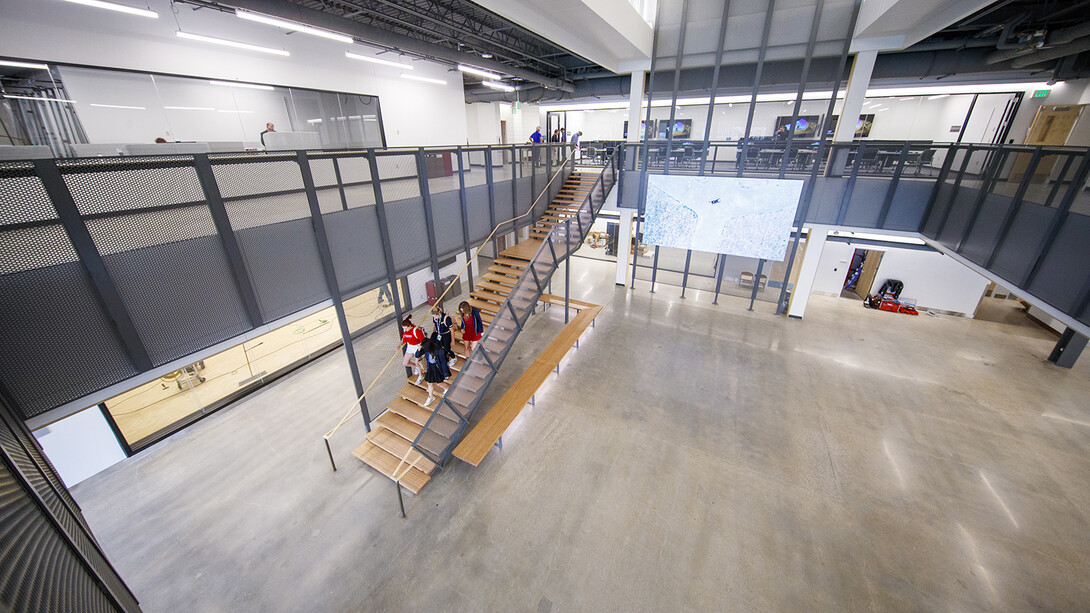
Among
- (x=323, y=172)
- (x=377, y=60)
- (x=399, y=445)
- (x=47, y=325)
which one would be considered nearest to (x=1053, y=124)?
(x=323, y=172)

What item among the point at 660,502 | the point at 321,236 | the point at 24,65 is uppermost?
the point at 24,65

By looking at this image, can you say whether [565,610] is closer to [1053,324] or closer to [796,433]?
[796,433]

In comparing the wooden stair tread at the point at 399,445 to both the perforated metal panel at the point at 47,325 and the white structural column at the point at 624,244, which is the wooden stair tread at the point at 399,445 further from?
the white structural column at the point at 624,244

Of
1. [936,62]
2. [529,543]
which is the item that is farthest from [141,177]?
[936,62]

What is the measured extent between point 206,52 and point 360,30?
10.8ft

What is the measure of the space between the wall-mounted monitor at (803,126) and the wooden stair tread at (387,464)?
1315 cm

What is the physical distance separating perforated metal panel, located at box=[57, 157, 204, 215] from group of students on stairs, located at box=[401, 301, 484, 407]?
11.3 feet

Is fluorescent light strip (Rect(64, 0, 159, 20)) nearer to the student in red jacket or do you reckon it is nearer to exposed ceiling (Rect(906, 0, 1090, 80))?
the student in red jacket

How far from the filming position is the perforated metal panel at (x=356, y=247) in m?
5.52

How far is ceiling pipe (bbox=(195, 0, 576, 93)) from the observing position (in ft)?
20.9

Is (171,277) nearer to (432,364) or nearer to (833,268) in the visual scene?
(432,364)

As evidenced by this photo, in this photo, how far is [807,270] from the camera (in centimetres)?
1071

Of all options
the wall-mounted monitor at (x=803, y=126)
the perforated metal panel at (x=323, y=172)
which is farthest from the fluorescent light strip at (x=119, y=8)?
the wall-mounted monitor at (x=803, y=126)

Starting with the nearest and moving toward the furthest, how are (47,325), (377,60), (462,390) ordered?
(47,325) < (462,390) < (377,60)
